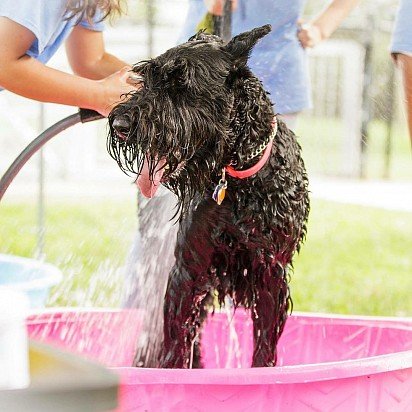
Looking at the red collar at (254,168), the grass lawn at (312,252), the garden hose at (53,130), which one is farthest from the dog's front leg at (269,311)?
the grass lawn at (312,252)

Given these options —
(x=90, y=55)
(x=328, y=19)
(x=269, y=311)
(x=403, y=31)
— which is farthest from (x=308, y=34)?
(x=269, y=311)

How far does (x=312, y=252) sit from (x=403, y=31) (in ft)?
10.8

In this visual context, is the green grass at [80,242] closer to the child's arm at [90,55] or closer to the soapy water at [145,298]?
the soapy water at [145,298]

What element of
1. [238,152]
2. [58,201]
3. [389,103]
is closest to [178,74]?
[238,152]

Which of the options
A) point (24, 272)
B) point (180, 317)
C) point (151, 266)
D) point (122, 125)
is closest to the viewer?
point (122, 125)

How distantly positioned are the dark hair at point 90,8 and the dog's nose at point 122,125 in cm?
69

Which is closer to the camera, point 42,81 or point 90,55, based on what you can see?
point 42,81

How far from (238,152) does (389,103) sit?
1.78 meters

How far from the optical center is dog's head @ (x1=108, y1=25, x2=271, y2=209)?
62.8 inches

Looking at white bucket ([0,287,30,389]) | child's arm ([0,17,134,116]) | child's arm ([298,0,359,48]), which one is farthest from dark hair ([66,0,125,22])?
white bucket ([0,287,30,389])

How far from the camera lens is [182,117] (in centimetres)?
163

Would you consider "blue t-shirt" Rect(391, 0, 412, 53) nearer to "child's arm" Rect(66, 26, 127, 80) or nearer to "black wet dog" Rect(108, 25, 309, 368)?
"black wet dog" Rect(108, 25, 309, 368)

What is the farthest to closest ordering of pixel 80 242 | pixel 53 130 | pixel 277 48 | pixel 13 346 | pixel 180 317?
pixel 80 242, pixel 277 48, pixel 53 130, pixel 180 317, pixel 13 346

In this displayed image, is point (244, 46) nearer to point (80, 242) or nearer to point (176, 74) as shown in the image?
point (176, 74)
